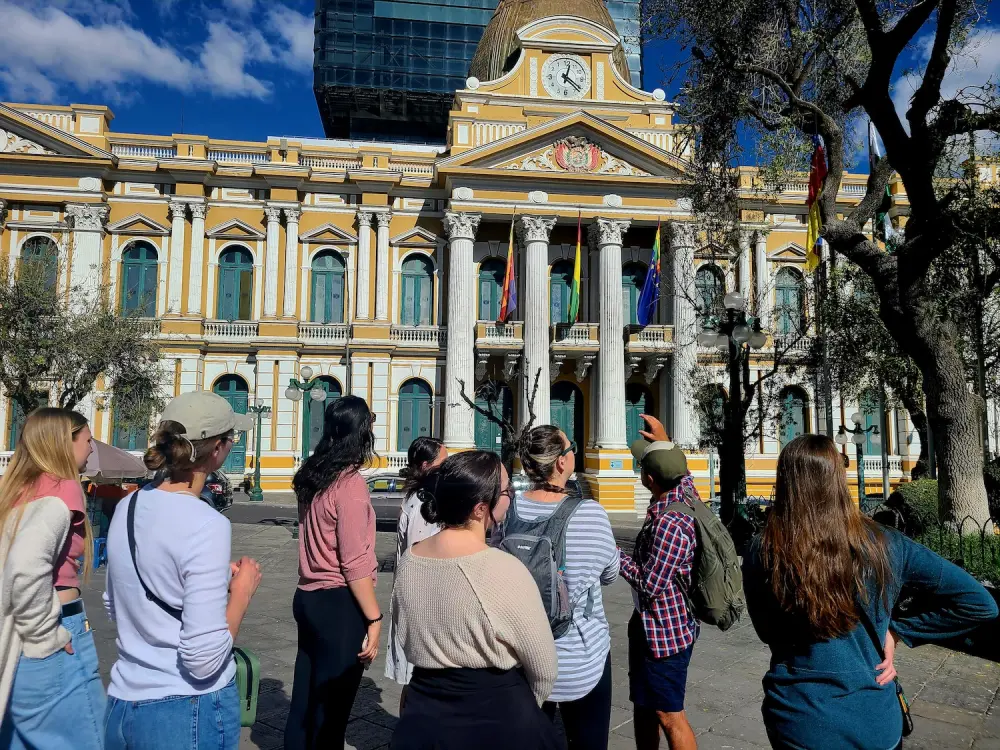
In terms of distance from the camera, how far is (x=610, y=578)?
317 cm

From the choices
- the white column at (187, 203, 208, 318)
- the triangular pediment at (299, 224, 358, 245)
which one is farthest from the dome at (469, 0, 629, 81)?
the white column at (187, 203, 208, 318)

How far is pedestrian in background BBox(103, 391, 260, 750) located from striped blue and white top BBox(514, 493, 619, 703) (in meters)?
1.29

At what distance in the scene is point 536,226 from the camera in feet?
76.6

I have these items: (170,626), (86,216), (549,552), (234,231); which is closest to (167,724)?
(170,626)

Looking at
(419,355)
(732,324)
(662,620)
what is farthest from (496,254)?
(662,620)

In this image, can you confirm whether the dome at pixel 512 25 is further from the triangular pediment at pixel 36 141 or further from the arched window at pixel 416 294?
the triangular pediment at pixel 36 141

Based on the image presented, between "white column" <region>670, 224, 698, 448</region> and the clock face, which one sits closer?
"white column" <region>670, 224, 698, 448</region>

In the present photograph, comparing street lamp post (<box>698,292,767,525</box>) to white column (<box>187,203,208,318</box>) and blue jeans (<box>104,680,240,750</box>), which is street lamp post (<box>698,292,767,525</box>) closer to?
blue jeans (<box>104,680,240,750</box>)

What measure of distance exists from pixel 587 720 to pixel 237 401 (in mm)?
22785

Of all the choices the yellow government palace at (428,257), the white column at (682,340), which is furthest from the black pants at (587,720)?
the white column at (682,340)

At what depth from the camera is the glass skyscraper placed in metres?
38.8

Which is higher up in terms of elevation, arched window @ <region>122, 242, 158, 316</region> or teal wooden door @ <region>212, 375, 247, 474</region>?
arched window @ <region>122, 242, 158, 316</region>

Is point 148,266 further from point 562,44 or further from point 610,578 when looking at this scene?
point 610,578

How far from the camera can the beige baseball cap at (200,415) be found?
8.41 feet
